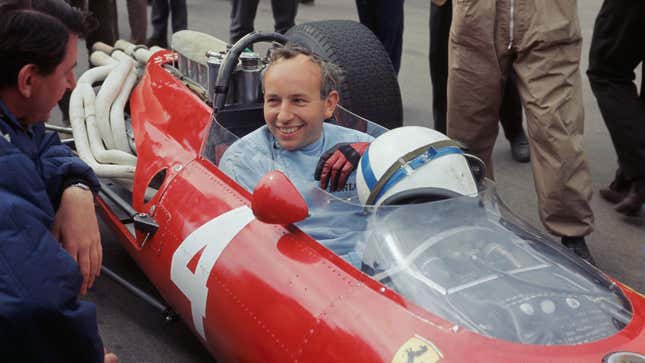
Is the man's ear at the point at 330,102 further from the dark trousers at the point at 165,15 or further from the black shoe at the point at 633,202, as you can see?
the dark trousers at the point at 165,15

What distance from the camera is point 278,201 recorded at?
2045 mm

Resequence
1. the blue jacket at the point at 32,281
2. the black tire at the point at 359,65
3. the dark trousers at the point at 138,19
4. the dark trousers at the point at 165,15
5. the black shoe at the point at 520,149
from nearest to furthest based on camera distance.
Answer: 1. the blue jacket at the point at 32,281
2. the black tire at the point at 359,65
3. the black shoe at the point at 520,149
4. the dark trousers at the point at 138,19
5. the dark trousers at the point at 165,15

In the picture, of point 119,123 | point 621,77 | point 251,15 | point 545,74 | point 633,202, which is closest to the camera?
point 545,74

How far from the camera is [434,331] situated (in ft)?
5.95

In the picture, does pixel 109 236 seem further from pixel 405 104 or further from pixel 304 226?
pixel 405 104

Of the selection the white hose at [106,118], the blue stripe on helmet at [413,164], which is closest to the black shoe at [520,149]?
the white hose at [106,118]

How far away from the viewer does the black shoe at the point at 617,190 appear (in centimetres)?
455

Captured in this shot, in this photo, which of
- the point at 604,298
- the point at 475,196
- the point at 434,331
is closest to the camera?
the point at 434,331

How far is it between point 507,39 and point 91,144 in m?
1.96

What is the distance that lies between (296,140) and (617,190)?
2.69 meters

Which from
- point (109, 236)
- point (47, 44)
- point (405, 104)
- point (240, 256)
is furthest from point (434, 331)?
point (405, 104)

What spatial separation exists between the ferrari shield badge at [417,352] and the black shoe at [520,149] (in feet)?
11.8

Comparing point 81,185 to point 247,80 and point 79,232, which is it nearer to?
A: point 79,232

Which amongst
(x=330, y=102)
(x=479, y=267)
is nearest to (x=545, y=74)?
(x=330, y=102)
